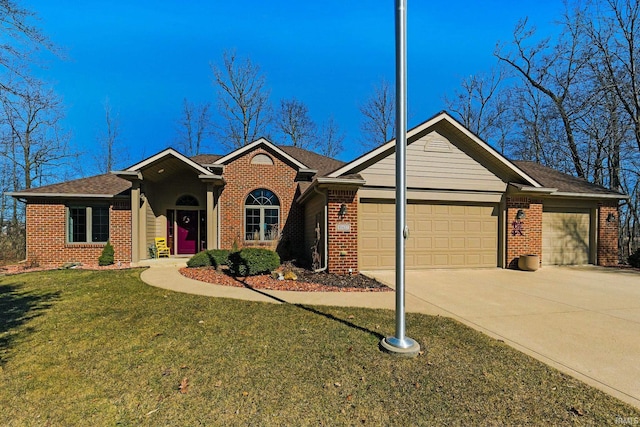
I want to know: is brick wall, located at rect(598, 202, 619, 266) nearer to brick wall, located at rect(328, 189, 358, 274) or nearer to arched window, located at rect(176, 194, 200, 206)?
brick wall, located at rect(328, 189, 358, 274)

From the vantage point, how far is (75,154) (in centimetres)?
2130

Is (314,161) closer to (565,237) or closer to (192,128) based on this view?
(565,237)

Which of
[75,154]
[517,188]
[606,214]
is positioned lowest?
[606,214]

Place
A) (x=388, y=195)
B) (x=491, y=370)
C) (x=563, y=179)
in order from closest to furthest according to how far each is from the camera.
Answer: (x=491, y=370), (x=388, y=195), (x=563, y=179)

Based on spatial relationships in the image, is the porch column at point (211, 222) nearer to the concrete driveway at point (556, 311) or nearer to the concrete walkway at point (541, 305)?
the concrete walkway at point (541, 305)

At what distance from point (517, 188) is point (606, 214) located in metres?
4.75

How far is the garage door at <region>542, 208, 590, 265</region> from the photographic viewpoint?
36.6ft

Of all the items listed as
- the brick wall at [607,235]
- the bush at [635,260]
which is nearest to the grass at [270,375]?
the brick wall at [607,235]

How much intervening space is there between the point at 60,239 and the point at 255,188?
311 inches

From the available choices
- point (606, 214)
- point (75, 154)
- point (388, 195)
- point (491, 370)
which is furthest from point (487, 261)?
point (75, 154)

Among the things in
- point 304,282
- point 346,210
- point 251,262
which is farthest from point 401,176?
point 251,262

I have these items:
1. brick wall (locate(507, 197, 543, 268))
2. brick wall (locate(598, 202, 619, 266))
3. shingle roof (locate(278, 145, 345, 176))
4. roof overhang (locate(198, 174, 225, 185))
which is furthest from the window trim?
brick wall (locate(598, 202, 619, 266))

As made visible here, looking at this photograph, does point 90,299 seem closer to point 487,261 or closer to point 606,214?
point 487,261

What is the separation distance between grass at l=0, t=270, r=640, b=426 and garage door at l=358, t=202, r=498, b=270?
446 cm
